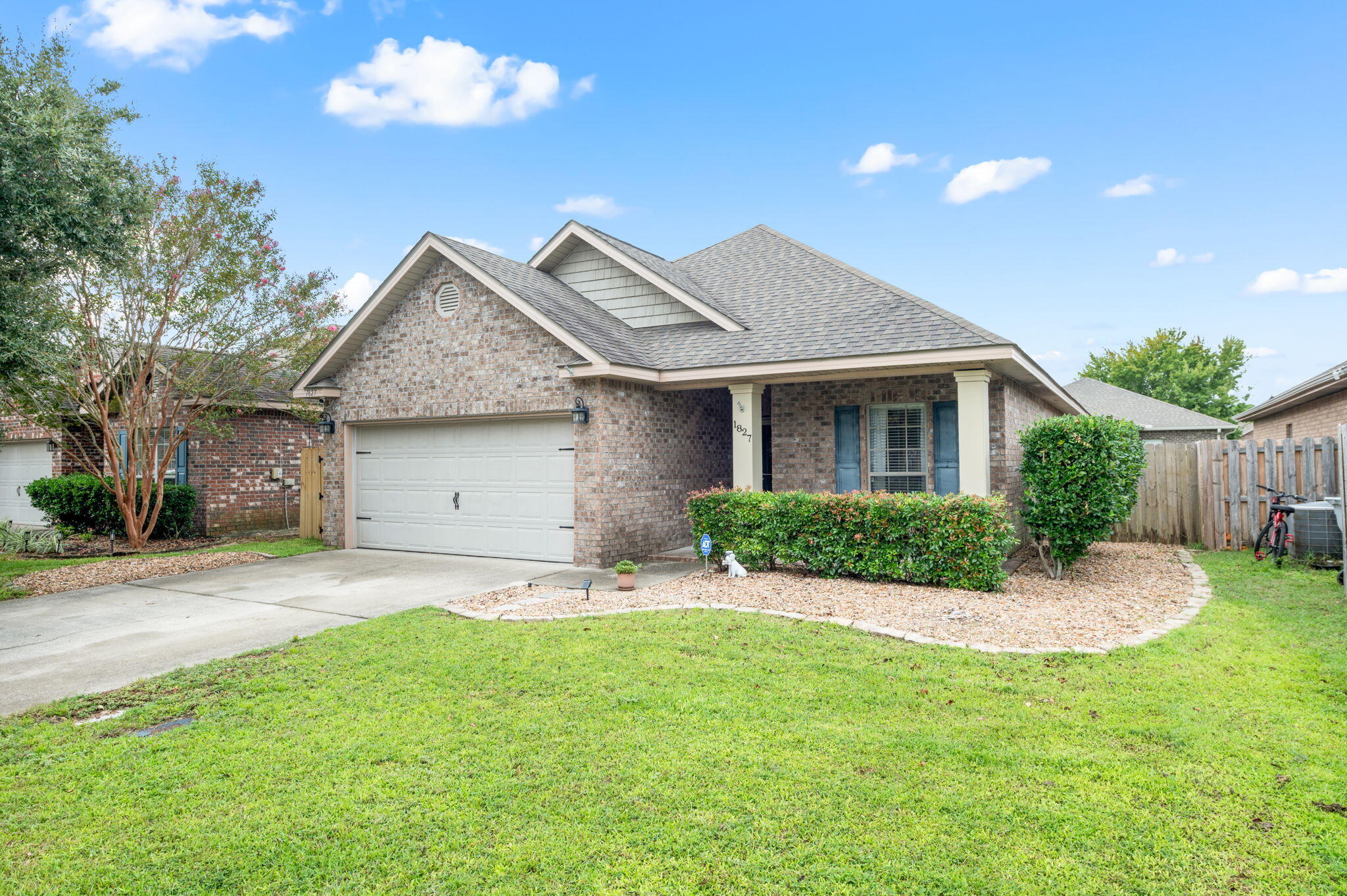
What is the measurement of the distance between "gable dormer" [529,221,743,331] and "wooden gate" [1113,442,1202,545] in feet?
27.5

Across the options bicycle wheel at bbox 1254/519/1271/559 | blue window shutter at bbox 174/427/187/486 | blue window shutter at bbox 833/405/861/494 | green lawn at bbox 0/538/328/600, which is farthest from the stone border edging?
blue window shutter at bbox 174/427/187/486

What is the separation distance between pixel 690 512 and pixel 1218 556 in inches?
334

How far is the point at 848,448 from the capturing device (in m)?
11.6

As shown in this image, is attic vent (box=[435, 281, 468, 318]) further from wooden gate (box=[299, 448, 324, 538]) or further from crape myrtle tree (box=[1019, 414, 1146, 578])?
crape myrtle tree (box=[1019, 414, 1146, 578])

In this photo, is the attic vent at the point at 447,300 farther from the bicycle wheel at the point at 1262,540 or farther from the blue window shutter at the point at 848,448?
the bicycle wheel at the point at 1262,540

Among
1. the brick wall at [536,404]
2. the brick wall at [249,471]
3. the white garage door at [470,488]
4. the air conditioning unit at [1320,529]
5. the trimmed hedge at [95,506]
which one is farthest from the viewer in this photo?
the brick wall at [249,471]

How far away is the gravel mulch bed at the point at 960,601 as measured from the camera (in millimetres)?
6492

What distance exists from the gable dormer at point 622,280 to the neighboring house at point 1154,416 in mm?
21001

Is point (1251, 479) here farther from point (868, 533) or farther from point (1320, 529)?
point (868, 533)

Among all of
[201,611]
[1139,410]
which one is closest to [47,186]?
[201,611]

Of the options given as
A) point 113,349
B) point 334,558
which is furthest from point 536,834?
point 113,349

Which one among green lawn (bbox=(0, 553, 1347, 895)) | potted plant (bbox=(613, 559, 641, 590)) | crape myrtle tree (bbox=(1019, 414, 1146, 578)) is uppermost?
crape myrtle tree (bbox=(1019, 414, 1146, 578))

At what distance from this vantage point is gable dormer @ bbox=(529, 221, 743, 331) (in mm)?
12406

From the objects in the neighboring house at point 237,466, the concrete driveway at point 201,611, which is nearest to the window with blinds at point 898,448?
the concrete driveway at point 201,611
